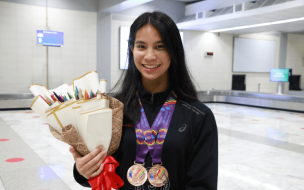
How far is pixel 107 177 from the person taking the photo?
113 cm

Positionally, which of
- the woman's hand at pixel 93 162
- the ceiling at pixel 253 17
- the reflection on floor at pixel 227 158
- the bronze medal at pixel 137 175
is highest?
the ceiling at pixel 253 17

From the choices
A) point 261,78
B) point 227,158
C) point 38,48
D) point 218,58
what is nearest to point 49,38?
point 38,48

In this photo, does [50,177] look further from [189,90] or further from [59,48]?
[59,48]

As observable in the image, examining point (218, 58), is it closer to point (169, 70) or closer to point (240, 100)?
point (240, 100)

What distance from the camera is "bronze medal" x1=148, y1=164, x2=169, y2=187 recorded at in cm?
127

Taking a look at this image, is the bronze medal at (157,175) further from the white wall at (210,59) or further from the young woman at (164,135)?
Answer: the white wall at (210,59)

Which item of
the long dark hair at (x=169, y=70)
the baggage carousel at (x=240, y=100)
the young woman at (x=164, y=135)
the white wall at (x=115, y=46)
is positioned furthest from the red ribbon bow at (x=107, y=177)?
the white wall at (x=115, y=46)

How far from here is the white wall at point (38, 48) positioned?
34.8ft

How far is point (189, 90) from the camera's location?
1440 millimetres

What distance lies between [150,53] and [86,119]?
17.7 inches

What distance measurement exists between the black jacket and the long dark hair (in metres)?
0.10

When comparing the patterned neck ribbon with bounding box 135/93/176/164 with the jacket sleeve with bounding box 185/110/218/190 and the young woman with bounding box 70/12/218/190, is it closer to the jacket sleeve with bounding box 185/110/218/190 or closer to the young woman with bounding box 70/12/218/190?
the young woman with bounding box 70/12/218/190

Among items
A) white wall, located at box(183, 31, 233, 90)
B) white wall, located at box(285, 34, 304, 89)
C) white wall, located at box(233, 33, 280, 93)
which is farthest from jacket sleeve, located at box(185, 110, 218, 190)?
white wall, located at box(285, 34, 304, 89)

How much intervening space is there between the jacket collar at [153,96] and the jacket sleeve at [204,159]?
0.23m
